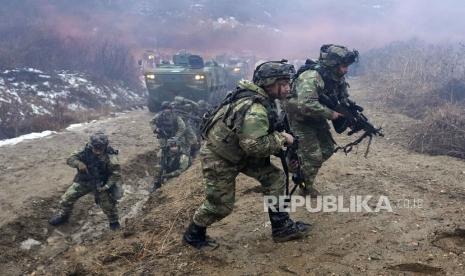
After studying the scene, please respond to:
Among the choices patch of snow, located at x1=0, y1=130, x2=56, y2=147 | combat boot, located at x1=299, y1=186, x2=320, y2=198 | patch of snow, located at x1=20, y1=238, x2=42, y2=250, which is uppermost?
combat boot, located at x1=299, y1=186, x2=320, y2=198

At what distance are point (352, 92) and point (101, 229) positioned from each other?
10903 millimetres

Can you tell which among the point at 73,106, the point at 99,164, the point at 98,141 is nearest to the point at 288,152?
the point at 98,141

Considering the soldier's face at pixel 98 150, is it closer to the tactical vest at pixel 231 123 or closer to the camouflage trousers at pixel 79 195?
the camouflage trousers at pixel 79 195

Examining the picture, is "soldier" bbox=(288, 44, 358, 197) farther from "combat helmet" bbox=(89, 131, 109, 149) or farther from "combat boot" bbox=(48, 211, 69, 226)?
"combat boot" bbox=(48, 211, 69, 226)

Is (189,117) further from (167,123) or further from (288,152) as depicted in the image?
(288,152)

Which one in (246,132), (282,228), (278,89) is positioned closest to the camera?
(246,132)

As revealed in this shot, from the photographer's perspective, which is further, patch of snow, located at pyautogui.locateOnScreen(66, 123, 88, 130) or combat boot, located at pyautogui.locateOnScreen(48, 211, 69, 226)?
patch of snow, located at pyautogui.locateOnScreen(66, 123, 88, 130)

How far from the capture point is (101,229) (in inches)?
237

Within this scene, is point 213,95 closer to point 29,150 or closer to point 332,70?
point 29,150

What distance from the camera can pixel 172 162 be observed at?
310 inches

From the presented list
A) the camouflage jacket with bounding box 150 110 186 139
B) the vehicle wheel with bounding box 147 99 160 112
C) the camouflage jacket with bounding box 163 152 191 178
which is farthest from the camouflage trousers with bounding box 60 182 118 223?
the vehicle wheel with bounding box 147 99 160 112

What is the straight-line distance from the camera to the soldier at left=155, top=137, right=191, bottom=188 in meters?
7.65

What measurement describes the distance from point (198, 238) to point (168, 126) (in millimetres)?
4408

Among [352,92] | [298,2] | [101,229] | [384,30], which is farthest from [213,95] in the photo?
[298,2]
